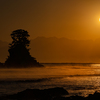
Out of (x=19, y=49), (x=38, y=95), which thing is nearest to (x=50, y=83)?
(x=38, y=95)

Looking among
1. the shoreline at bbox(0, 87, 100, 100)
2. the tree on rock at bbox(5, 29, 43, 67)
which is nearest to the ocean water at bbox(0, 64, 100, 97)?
the shoreline at bbox(0, 87, 100, 100)

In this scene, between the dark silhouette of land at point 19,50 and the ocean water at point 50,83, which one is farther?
the dark silhouette of land at point 19,50

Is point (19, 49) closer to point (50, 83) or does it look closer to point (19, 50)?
point (19, 50)

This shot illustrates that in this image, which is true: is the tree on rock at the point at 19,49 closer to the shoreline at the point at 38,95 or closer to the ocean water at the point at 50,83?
the ocean water at the point at 50,83

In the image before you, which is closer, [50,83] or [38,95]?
[38,95]

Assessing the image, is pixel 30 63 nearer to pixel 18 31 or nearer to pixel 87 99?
pixel 18 31

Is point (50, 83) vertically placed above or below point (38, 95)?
above

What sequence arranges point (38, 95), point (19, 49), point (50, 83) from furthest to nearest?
point (19, 49), point (50, 83), point (38, 95)

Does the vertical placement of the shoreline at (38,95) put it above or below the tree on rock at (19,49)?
below

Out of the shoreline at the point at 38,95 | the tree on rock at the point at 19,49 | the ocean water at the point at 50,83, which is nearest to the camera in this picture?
the shoreline at the point at 38,95

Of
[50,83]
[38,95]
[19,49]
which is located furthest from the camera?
[19,49]

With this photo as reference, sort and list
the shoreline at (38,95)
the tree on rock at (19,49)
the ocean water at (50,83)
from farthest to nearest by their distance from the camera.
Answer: the tree on rock at (19,49) → the ocean water at (50,83) → the shoreline at (38,95)

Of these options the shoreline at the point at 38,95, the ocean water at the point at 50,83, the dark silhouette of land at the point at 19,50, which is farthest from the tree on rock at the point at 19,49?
the shoreline at the point at 38,95

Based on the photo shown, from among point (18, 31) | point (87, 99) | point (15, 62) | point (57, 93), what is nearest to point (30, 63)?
point (15, 62)
